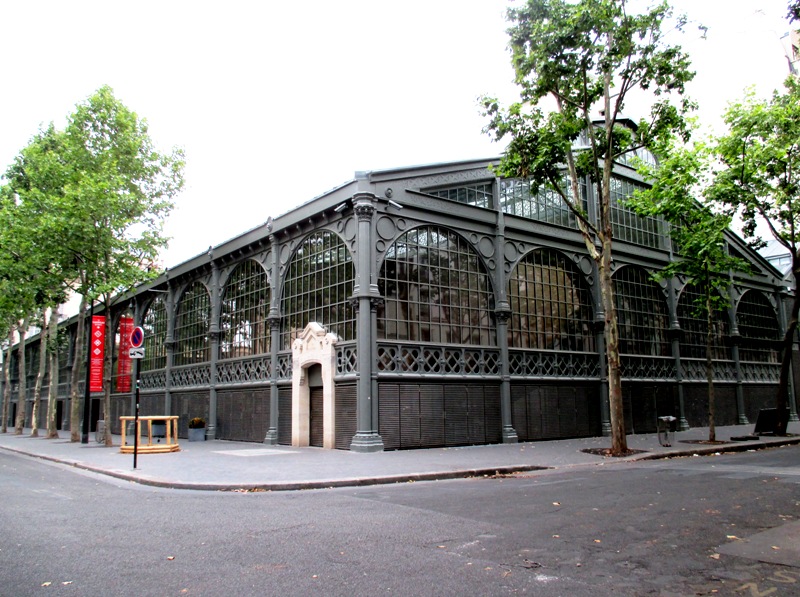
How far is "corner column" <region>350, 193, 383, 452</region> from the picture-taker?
19.5 meters

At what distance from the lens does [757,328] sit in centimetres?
3672

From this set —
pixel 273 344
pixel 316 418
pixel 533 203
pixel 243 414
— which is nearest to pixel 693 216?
pixel 533 203

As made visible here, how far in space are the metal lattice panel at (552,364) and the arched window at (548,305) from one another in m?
0.37

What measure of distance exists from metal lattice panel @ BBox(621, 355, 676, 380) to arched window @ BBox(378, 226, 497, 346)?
8144 mm

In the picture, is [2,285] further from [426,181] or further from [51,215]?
[426,181]

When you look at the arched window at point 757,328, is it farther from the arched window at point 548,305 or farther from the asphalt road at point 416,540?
the asphalt road at point 416,540

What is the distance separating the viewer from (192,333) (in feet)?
104

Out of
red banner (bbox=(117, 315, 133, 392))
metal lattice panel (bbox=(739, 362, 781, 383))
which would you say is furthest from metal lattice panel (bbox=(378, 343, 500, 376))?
red banner (bbox=(117, 315, 133, 392))

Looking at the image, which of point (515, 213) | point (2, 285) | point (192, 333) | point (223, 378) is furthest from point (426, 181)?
point (2, 285)

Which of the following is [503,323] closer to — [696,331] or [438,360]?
[438,360]

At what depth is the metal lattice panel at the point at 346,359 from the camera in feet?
67.5

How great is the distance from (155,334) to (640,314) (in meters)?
26.7

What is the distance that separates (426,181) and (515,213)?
190 inches

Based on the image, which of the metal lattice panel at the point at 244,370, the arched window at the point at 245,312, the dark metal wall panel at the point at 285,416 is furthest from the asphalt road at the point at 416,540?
the arched window at the point at 245,312
